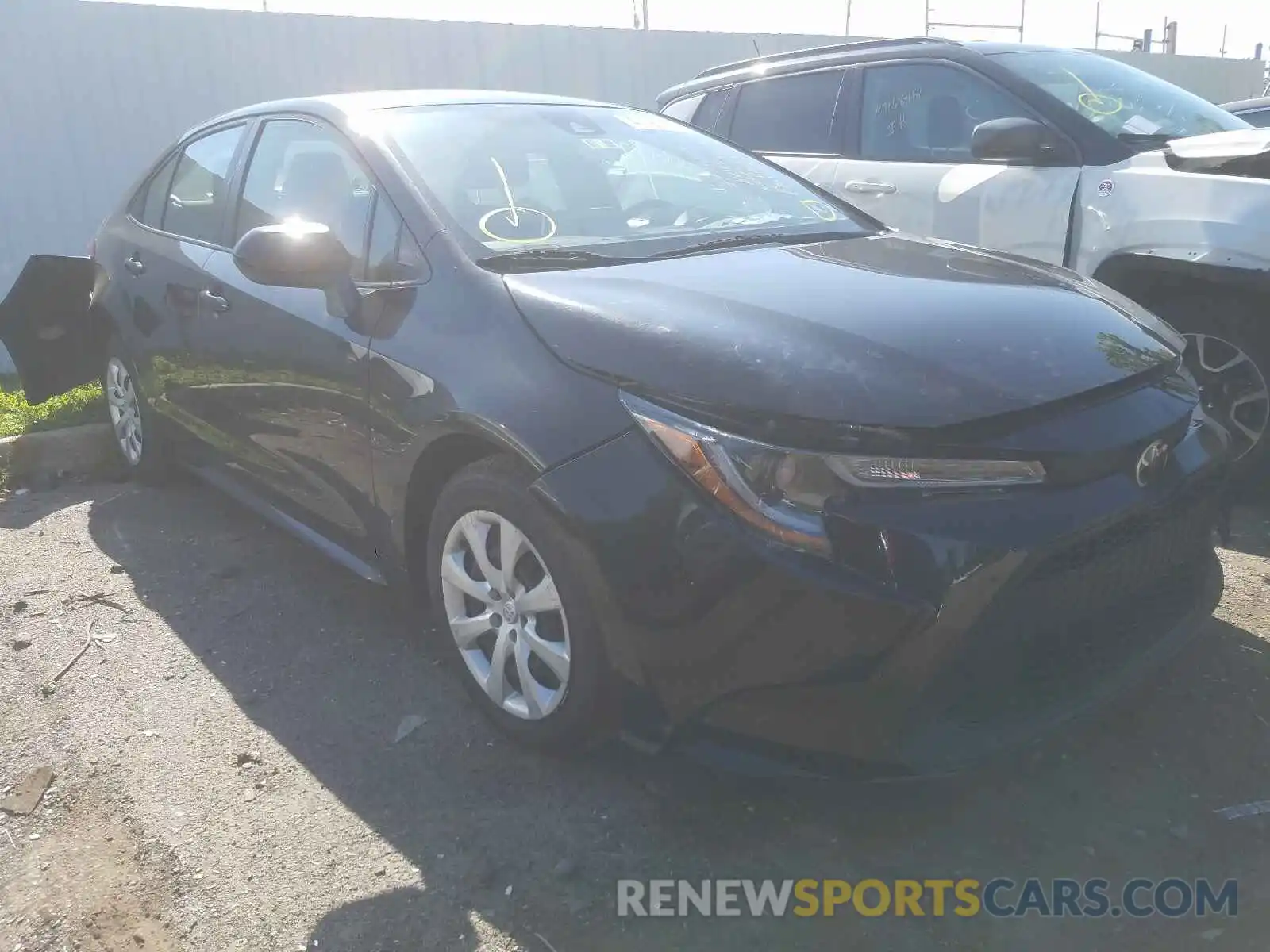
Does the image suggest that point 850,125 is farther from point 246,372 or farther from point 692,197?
point 246,372

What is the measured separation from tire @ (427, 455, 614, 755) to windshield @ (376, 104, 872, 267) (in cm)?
66

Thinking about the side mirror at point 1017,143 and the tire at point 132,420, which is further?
the tire at point 132,420

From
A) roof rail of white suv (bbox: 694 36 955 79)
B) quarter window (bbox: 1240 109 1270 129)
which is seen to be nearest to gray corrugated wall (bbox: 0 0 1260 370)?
roof rail of white suv (bbox: 694 36 955 79)

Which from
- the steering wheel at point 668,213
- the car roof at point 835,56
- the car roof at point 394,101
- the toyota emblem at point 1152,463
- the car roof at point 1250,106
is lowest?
the toyota emblem at point 1152,463

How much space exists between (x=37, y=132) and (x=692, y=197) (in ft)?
20.0

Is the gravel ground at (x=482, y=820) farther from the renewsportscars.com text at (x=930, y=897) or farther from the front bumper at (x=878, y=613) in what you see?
the front bumper at (x=878, y=613)

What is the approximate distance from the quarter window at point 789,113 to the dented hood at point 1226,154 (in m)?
1.80

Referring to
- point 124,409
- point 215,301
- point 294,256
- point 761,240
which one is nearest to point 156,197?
point 124,409

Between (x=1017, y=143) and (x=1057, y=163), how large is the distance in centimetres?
21

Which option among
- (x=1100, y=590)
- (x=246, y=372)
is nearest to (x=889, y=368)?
(x=1100, y=590)

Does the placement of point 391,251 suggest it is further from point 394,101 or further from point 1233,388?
point 1233,388

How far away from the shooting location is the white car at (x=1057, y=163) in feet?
11.9

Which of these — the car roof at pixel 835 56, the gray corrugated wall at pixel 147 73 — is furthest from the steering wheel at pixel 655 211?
the gray corrugated wall at pixel 147 73

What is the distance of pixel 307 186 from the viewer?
343cm
